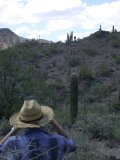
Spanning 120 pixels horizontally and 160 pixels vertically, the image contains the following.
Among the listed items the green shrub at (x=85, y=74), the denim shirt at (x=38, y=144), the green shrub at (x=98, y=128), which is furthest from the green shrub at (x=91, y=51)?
the denim shirt at (x=38, y=144)

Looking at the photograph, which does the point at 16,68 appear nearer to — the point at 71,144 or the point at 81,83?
the point at 71,144

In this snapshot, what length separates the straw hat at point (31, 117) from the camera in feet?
18.2

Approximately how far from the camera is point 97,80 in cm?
4012

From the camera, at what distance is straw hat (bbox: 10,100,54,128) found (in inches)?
219

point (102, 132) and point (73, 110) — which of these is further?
point (73, 110)

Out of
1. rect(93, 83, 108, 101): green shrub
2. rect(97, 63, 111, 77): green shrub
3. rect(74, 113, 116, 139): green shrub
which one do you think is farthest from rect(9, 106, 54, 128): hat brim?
rect(97, 63, 111, 77): green shrub

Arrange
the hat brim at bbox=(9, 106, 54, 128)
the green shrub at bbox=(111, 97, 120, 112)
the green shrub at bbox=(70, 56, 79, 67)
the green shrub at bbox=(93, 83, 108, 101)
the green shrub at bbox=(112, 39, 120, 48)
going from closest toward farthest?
the hat brim at bbox=(9, 106, 54, 128), the green shrub at bbox=(111, 97, 120, 112), the green shrub at bbox=(93, 83, 108, 101), the green shrub at bbox=(70, 56, 79, 67), the green shrub at bbox=(112, 39, 120, 48)

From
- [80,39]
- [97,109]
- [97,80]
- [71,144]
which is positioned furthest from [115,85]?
[71,144]

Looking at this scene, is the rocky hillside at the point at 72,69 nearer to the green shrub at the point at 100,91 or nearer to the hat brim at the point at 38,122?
the green shrub at the point at 100,91

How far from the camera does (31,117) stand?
561cm

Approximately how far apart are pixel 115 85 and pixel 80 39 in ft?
47.5

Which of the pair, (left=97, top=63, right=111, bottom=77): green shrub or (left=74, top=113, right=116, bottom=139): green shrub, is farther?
(left=97, top=63, right=111, bottom=77): green shrub

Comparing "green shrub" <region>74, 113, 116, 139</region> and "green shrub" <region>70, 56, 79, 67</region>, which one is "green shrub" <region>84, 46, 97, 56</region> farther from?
"green shrub" <region>74, 113, 116, 139</region>

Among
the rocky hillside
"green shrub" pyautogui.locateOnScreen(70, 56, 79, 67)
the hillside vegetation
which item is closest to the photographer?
the hillside vegetation
